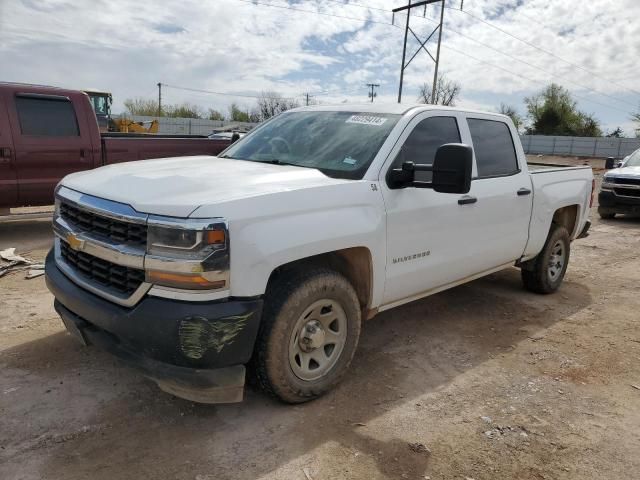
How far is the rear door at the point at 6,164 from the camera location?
23.7 ft

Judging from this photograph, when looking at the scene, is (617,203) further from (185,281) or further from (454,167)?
(185,281)

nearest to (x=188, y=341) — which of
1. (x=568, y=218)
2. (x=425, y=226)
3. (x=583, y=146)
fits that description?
(x=425, y=226)

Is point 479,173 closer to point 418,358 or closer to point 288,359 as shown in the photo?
point 418,358

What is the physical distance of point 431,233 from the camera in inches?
152

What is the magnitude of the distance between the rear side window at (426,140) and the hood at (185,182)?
0.72 meters

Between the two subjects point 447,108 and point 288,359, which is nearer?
point 288,359

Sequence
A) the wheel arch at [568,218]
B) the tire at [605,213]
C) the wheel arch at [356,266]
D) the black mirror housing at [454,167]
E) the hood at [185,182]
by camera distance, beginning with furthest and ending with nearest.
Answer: the tire at [605,213] → the wheel arch at [568,218] → the wheel arch at [356,266] → the black mirror housing at [454,167] → the hood at [185,182]

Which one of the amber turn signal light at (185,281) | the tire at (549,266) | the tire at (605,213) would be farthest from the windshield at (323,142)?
the tire at (605,213)

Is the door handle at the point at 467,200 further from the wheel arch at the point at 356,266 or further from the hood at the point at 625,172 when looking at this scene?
the hood at the point at 625,172

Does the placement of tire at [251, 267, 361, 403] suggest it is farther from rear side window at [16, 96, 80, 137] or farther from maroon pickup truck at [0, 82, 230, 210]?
rear side window at [16, 96, 80, 137]

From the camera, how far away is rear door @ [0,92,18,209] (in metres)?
7.23

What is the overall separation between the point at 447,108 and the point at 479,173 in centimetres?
61

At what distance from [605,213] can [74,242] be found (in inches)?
467

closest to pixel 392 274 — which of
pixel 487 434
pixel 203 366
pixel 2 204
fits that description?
pixel 487 434
